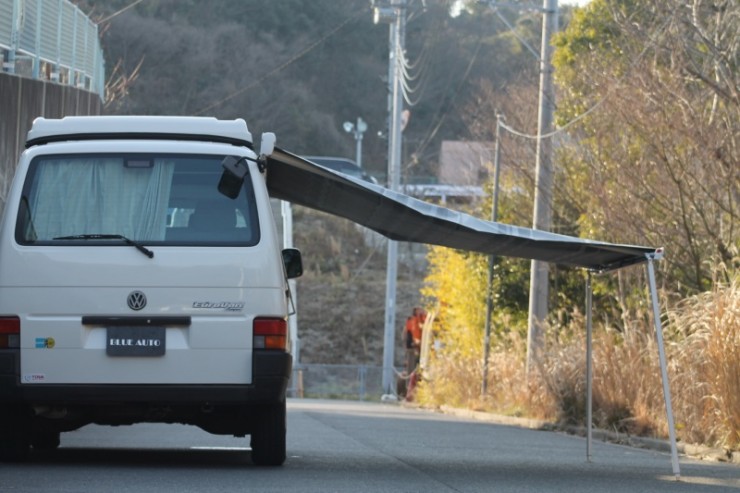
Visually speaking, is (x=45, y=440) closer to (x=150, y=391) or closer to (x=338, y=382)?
(x=150, y=391)

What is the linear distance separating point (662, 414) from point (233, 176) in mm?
8535

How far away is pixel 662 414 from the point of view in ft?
54.6

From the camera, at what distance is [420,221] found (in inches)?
452

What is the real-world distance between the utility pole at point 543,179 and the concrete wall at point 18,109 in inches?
297

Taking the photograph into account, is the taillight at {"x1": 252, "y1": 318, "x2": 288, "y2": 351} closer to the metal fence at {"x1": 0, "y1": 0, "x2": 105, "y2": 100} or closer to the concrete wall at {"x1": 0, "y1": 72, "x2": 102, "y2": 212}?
the concrete wall at {"x1": 0, "y1": 72, "x2": 102, "y2": 212}

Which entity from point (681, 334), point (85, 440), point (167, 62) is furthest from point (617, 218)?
point (167, 62)

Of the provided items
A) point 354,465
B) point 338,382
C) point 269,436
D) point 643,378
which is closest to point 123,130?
point 269,436

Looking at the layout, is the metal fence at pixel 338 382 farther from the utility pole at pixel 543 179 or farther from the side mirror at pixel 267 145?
the side mirror at pixel 267 145

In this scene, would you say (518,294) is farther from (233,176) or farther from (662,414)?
(233,176)

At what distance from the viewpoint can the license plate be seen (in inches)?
376

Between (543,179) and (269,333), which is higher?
(543,179)

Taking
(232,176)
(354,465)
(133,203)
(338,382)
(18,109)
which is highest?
(18,109)

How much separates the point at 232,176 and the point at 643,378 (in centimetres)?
885

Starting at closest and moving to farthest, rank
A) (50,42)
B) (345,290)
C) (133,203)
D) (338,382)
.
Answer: (133,203) < (50,42) < (338,382) < (345,290)
